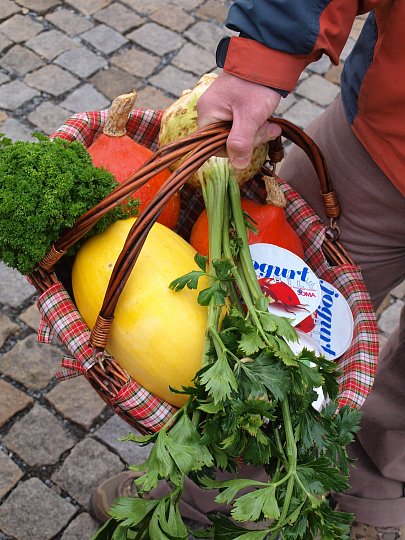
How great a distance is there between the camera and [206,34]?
377 centimetres

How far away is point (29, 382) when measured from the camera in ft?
7.93

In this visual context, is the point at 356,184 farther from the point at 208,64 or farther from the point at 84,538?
the point at 208,64

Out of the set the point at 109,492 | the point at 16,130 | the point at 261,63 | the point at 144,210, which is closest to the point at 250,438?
the point at 144,210

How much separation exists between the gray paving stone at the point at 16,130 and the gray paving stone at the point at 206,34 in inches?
43.2

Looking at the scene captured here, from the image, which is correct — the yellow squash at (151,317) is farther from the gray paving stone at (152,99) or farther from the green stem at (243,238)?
the gray paving stone at (152,99)

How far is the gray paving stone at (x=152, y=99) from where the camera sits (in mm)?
3347

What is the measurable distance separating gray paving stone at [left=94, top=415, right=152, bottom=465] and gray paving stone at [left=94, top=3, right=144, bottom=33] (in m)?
2.15

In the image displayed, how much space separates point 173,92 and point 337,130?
5.83 ft

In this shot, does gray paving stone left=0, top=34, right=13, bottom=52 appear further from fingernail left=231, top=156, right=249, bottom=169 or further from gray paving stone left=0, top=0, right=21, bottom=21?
fingernail left=231, top=156, right=249, bottom=169

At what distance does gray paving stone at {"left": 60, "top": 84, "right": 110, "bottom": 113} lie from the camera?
3.25m

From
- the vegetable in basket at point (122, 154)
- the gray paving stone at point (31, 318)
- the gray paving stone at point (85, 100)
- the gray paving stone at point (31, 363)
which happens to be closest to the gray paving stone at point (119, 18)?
the gray paving stone at point (85, 100)

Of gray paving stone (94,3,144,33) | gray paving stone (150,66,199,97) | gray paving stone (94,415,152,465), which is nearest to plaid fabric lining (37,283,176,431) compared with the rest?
gray paving stone (94,415,152,465)

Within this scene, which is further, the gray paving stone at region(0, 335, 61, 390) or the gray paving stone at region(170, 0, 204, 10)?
the gray paving stone at region(170, 0, 204, 10)

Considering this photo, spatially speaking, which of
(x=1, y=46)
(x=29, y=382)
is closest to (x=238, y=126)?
(x=29, y=382)
